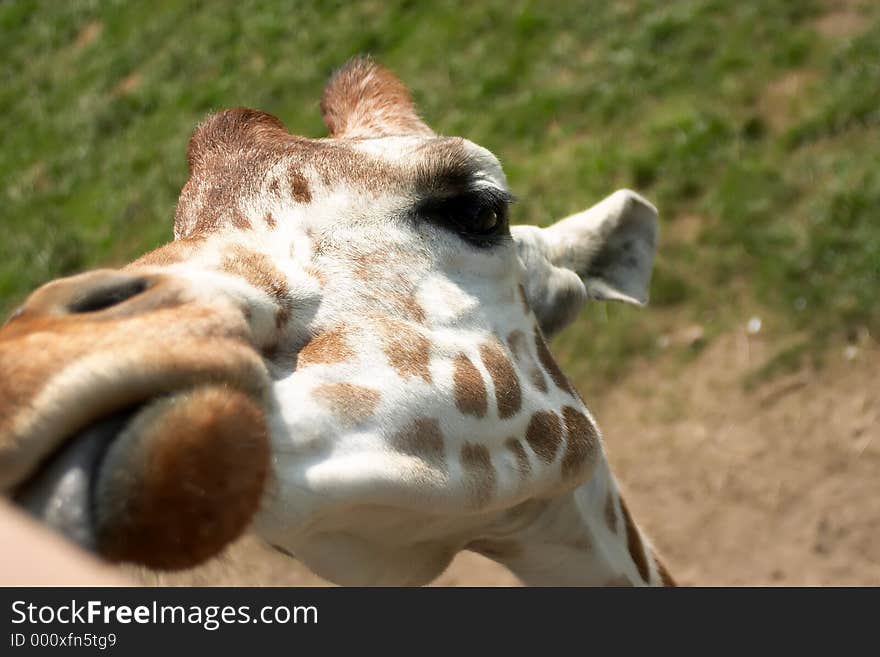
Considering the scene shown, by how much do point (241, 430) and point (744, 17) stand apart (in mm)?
5501

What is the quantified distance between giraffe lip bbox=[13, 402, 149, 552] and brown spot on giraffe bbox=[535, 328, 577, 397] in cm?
112

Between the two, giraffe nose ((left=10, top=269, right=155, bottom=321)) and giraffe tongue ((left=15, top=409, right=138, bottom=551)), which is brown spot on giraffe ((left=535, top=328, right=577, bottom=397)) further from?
giraffe tongue ((left=15, top=409, right=138, bottom=551))

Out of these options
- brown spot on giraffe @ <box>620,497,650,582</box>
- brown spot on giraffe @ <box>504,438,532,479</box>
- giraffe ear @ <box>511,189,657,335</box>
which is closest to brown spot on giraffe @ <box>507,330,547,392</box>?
brown spot on giraffe @ <box>504,438,532,479</box>

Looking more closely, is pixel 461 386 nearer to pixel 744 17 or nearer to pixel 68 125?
pixel 744 17

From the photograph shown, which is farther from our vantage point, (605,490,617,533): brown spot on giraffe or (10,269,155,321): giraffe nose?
(605,490,617,533): brown spot on giraffe

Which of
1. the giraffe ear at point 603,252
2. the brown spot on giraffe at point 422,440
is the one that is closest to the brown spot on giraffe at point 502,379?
the brown spot on giraffe at point 422,440

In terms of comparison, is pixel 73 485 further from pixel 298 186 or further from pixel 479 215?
pixel 479 215

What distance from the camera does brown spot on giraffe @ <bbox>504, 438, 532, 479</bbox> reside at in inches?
71.1

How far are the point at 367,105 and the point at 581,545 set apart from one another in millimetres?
1306

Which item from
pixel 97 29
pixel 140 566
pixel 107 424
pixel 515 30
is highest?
pixel 107 424

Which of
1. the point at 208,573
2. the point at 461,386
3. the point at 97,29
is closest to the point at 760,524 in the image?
the point at 461,386

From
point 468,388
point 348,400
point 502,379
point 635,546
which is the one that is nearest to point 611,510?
point 635,546

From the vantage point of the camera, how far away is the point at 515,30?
679 centimetres

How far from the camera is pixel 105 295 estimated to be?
4.30 feet
